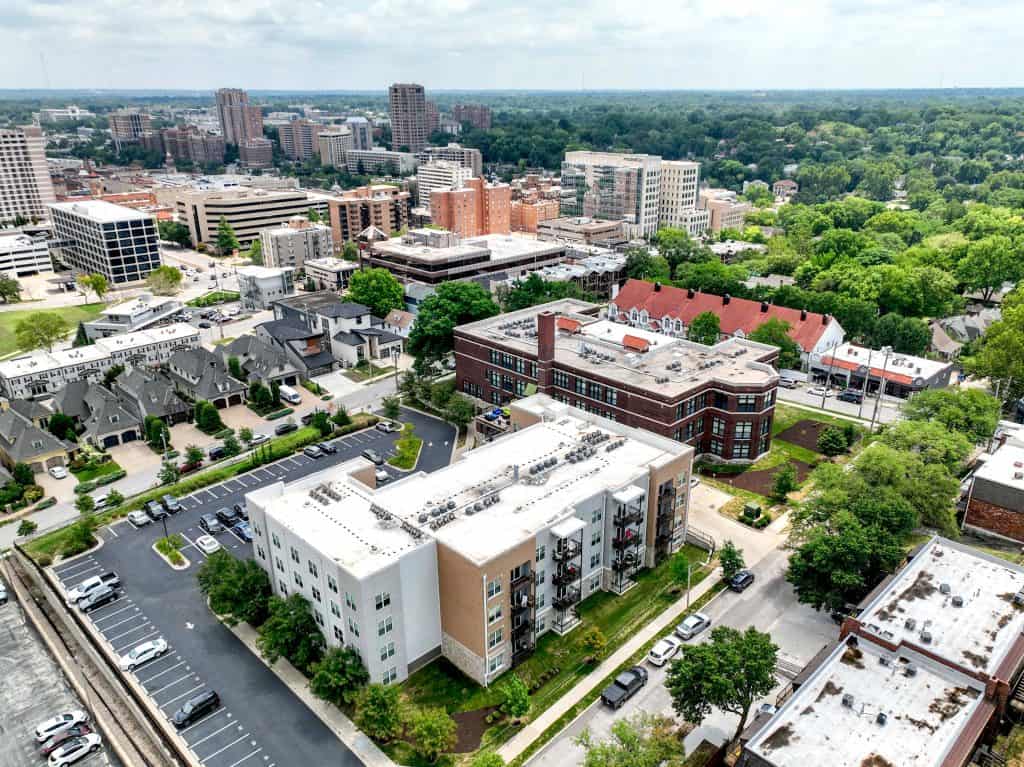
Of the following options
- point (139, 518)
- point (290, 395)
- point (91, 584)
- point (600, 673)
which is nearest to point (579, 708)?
point (600, 673)

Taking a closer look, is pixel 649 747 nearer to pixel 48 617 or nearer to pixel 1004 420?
pixel 48 617

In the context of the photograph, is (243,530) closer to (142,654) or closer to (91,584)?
(91,584)

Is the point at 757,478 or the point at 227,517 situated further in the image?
the point at 757,478

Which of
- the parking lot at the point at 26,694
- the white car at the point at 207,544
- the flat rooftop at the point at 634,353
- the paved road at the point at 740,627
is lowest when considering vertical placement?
the parking lot at the point at 26,694

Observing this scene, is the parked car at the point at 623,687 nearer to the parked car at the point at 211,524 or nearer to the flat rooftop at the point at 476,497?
the flat rooftop at the point at 476,497

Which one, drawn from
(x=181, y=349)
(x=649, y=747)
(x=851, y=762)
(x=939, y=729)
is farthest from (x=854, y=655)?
(x=181, y=349)

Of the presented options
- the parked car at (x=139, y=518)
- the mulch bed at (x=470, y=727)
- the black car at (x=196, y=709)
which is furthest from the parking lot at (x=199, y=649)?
the mulch bed at (x=470, y=727)

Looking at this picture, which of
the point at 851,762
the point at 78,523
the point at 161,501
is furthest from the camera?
the point at 161,501
